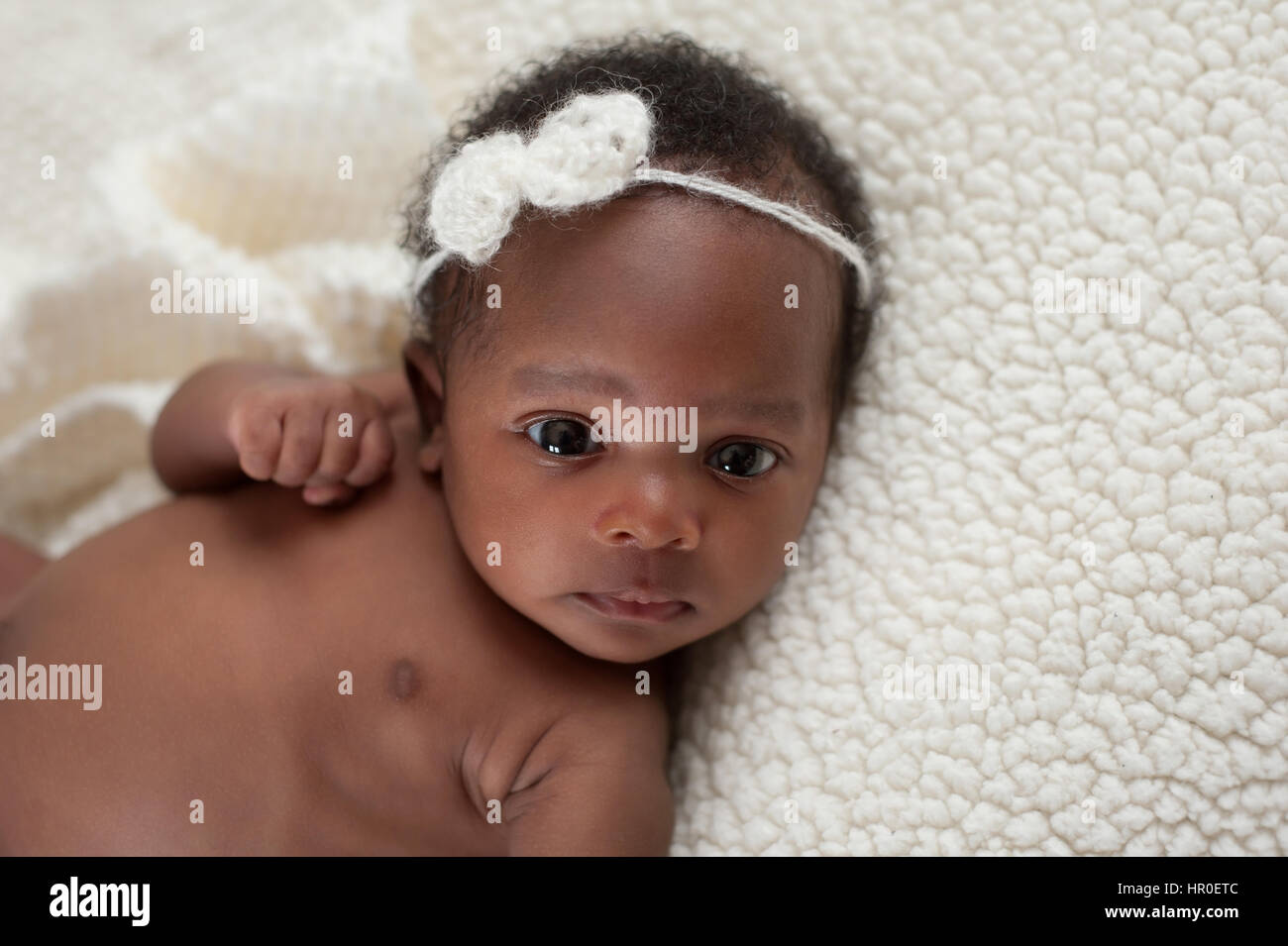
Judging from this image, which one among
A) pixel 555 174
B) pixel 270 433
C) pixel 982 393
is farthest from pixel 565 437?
pixel 982 393

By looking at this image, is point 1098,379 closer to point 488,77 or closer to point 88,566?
point 488,77

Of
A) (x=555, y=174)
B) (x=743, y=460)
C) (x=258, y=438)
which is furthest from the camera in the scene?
(x=258, y=438)

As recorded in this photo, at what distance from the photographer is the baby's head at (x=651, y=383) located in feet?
4.02

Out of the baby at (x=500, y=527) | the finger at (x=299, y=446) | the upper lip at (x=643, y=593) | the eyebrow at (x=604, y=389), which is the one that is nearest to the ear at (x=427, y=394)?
the baby at (x=500, y=527)

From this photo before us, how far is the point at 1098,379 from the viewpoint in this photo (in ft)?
4.50

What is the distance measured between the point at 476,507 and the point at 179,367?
770 millimetres

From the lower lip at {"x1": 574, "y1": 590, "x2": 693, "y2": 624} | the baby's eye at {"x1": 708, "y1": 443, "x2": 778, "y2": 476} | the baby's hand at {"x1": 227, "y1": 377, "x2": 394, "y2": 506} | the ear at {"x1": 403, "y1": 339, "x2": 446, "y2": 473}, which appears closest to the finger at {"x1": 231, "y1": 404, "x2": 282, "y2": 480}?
the baby's hand at {"x1": 227, "y1": 377, "x2": 394, "y2": 506}

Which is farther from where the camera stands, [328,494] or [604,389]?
[328,494]

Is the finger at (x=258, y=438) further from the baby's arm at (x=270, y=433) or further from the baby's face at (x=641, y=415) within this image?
the baby's face at (x=641, y=415)

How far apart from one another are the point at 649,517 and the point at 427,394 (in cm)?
44

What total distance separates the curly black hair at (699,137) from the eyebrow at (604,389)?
0.13 m

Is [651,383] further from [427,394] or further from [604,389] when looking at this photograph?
[427,394]

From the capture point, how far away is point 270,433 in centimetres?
143

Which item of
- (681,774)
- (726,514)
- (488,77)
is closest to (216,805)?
(681,774)
